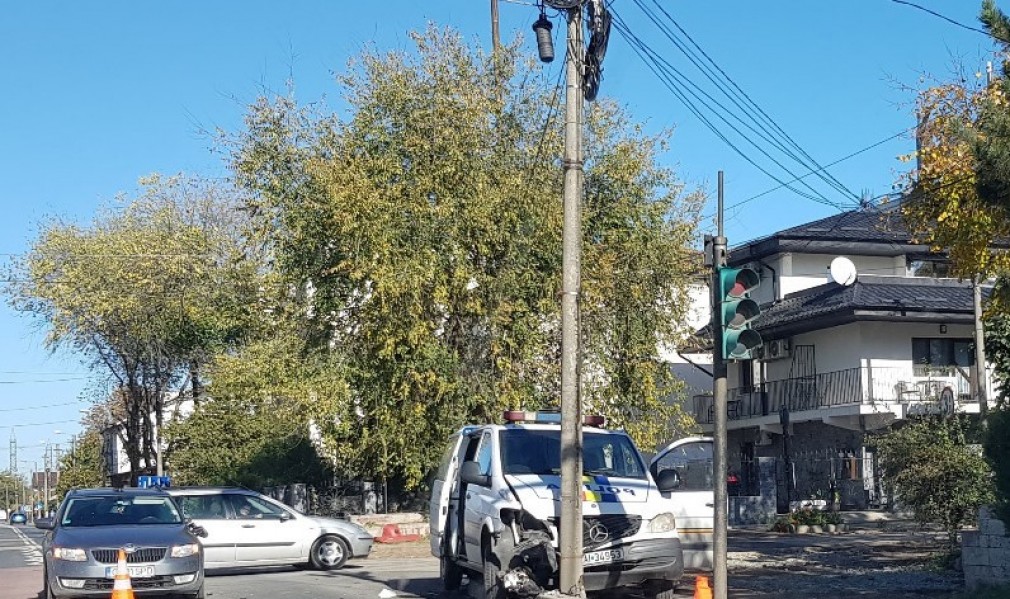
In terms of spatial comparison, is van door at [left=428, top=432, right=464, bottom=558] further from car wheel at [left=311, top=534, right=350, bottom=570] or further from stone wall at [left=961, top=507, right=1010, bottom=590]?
stone wall at [left=961, top=507, right=1010, bottom=590]

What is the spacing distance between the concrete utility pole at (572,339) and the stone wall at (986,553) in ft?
14.9

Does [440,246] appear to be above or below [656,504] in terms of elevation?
above

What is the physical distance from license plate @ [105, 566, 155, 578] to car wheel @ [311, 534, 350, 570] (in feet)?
23.5

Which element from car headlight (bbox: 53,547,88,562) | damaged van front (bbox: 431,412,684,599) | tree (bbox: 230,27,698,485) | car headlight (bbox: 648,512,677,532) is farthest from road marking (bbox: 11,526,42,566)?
car headlight (bbox: 648,512,677,532)

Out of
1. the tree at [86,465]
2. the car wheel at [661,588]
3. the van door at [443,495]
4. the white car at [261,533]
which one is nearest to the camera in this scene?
the car wheel at [661,588]

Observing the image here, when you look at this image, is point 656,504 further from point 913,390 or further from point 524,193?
point 913,390

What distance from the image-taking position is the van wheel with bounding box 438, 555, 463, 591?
15.8 m

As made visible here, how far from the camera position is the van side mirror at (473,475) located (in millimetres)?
13734

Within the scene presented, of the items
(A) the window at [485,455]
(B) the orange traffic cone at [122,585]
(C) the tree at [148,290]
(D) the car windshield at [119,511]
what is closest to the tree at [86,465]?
(C) the tree at [148,290]

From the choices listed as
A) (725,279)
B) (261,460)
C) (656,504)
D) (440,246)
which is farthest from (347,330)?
(725,279)

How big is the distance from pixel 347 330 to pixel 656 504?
47.3ft

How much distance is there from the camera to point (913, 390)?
35.8 meters

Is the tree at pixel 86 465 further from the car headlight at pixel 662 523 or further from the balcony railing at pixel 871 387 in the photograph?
the car headlight at pixel 662 523

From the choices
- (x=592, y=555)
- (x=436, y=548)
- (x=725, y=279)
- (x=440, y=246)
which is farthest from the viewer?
(x=440, y=246)
